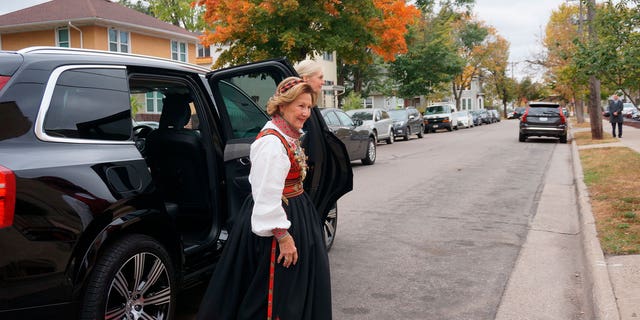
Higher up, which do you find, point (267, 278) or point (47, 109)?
point (47, 109)

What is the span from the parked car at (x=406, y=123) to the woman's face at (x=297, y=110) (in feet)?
83.6

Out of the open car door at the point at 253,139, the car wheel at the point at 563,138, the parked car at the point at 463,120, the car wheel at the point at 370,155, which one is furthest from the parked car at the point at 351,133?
the parked car at the point at 463,120

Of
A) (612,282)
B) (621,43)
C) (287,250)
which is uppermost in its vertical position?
(621,43)

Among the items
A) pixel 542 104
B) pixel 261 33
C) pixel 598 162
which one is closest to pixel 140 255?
pixel 598 162

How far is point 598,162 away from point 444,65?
2982 centimetres

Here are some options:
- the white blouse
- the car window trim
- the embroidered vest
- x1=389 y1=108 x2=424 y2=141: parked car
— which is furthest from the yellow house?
the white blouse

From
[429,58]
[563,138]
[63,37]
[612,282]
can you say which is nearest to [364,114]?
[563,138]

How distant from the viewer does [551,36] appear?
4344 centimetres

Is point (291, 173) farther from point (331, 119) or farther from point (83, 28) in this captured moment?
point (83, 28)

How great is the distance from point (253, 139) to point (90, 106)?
1365 mm

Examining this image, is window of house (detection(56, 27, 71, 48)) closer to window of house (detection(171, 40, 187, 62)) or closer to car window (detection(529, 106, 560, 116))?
window of house (detection(171, 40, 187, 62))

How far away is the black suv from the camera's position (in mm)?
2648

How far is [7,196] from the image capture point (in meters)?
2.54

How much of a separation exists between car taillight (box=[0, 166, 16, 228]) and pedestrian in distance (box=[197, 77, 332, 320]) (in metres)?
1.04
